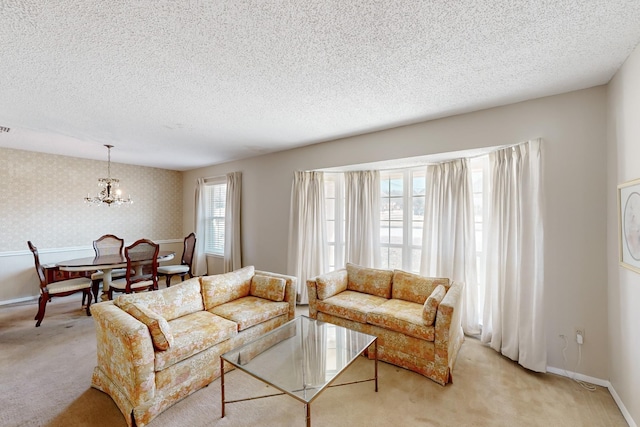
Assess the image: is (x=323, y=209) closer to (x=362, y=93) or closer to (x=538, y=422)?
(x=362, y=93)

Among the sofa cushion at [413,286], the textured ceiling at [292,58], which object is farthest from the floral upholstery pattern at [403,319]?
the textured ceiling at [292,58]

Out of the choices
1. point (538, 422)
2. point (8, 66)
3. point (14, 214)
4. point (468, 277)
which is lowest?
point (538, 422)

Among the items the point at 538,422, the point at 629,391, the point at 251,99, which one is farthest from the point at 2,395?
the point at 629,391

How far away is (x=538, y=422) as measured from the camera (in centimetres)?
187

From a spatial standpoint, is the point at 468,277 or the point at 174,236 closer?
the point at 468,277

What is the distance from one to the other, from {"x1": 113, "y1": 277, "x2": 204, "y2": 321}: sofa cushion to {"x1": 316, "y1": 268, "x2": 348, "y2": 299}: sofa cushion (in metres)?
1.28

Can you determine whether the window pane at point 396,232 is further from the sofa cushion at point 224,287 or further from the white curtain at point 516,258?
the sofa cushion at point 224,287

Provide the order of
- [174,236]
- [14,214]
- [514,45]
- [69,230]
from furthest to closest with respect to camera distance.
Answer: [174,236]
[69,230]
[14,214]
[514,45]

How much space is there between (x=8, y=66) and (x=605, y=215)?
4745 millimetres

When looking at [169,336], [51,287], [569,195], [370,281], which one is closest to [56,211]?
[51,287]

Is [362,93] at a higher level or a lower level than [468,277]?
higher

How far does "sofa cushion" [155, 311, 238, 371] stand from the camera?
200 centimetres

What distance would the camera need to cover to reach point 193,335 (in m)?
2.19

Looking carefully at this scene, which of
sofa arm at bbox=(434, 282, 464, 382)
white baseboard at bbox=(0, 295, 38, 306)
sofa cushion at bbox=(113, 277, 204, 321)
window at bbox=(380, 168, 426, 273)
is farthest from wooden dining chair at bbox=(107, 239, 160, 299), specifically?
sofa arm at bbox=(434, 282, 464, 382)
